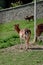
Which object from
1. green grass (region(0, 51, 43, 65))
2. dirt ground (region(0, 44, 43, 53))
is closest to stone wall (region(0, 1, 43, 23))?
dirt ground (region(0, 44, 43, 53))

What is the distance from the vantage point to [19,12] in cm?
2328

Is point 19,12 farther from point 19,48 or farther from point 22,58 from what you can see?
point 22,58

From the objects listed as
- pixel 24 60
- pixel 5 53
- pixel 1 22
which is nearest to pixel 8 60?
pixel 24 60

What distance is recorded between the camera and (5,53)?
1116cm

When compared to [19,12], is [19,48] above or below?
above

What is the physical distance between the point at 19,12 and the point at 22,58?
43.3ft

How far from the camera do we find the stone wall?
2303 centimetres

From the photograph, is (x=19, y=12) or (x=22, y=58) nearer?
(x=22, y=58)

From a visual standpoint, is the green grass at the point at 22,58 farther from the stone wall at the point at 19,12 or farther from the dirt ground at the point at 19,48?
the stone wall at the point at 19,12

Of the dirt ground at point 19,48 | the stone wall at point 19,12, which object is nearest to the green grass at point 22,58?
the dirt ground at point 19,48

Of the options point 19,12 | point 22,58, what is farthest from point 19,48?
point 19,12

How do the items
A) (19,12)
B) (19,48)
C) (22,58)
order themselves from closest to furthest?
(22,58) < (19,48) < (19,12)

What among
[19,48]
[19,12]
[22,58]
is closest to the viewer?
[22,58]

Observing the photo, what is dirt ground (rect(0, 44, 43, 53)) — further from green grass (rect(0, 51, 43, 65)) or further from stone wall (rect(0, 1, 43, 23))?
stone wall (rect(0, 1, 43, 23))
